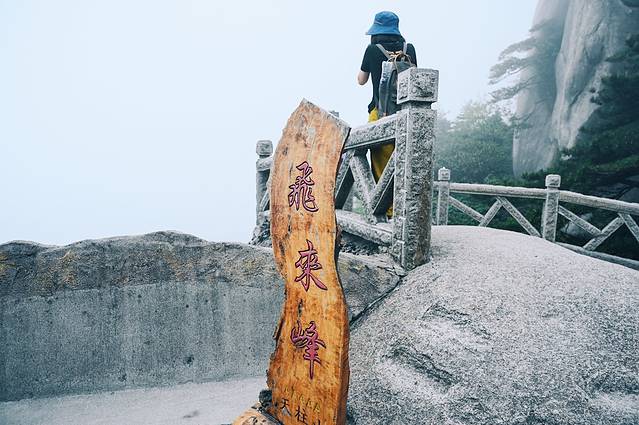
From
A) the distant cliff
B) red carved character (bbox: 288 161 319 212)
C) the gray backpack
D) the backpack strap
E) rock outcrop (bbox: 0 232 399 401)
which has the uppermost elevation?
the distant cliff

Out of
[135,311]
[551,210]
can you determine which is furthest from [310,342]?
[551,210]

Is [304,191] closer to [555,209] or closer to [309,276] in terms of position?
[309,276]

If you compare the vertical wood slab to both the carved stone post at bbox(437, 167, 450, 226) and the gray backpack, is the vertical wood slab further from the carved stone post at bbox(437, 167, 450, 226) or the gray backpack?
the carved stone post at bbox(437, 167, 450, 226)

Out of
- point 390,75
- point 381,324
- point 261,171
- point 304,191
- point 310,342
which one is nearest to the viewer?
point 310,342

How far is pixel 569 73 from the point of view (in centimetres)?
1670

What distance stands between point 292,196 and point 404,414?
1534mm

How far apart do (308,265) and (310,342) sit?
1.50 feet

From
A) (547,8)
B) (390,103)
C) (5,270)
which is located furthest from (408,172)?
(547,8)

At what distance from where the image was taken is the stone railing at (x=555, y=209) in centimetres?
630

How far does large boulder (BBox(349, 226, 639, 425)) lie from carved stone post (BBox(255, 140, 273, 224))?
4.01 meters

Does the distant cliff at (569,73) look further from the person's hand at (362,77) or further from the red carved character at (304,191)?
the red carved character at (304,191)

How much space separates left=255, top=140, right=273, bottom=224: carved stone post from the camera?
715cm

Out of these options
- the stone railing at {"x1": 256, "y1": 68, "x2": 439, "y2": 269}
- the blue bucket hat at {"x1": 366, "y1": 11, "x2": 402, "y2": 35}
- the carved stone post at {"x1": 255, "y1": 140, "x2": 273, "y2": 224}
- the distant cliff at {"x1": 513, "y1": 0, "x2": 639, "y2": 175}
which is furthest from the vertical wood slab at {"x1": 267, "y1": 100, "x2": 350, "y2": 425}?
the distant cliff at {"x1": 513, "y1": 0, "x2": 639, "y2": 175}

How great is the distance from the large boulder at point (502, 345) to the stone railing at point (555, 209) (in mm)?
3321
